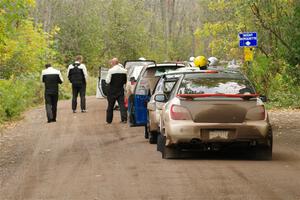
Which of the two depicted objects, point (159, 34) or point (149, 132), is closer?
point (149, 132)

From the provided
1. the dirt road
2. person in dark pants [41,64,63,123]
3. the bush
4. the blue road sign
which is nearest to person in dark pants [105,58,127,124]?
person in dark pants [41,64,63,123]

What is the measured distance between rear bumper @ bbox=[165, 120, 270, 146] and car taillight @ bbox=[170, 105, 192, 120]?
0.28 ft

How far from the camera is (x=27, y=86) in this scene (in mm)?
35188

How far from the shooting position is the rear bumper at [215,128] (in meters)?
13.1

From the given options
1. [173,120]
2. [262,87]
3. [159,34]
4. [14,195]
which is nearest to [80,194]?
[14,195]

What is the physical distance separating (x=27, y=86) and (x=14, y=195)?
82.7 ft

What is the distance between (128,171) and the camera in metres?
12.0

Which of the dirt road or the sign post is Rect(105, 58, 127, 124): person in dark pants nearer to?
the dirt road

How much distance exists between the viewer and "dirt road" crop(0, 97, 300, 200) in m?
9.99

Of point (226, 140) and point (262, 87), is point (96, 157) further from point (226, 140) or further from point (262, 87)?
point (262, 87)

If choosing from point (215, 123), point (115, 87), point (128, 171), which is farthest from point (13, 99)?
point (128, 171)

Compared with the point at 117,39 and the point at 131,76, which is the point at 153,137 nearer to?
the point at 131,76

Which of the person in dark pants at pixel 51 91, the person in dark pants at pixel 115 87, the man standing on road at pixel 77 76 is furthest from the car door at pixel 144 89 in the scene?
the man standing on road at pixel 77 76

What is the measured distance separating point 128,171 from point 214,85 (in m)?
2.71
